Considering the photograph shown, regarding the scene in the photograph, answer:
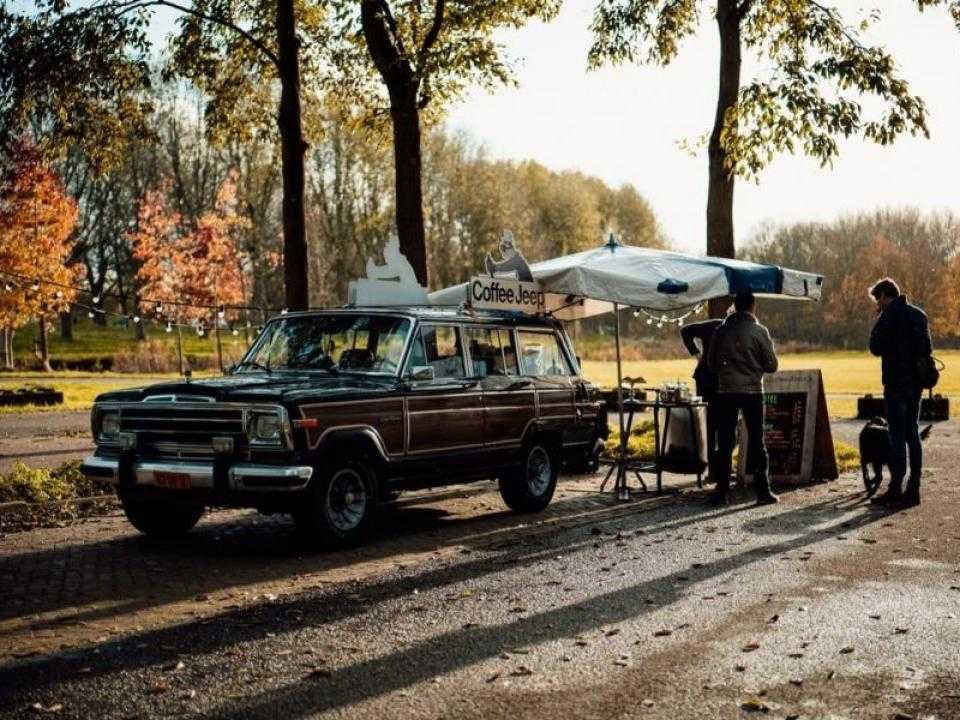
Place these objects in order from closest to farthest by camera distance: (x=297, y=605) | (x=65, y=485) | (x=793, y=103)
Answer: (x=297, y=605) < (x=65, y=485) < (x=793, y=103)

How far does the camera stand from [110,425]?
10.1m

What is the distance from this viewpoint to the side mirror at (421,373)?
1031 cm

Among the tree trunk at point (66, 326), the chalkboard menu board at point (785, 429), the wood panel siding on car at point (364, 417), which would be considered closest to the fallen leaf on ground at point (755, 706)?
the wood panel siding on car at point (364, 417)

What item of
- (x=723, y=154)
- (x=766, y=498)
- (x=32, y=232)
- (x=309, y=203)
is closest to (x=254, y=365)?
(x=766, y=498)

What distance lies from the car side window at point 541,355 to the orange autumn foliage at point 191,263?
4179 centimetres

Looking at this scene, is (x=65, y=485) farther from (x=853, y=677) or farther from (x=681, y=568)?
(x=853, y=677)

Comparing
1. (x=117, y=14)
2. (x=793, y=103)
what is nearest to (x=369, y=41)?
(x=117, y=14)

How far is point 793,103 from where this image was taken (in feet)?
56.3

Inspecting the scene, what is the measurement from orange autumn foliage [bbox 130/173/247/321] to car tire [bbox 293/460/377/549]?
4408cm

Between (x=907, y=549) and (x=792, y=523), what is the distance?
64.9 inches

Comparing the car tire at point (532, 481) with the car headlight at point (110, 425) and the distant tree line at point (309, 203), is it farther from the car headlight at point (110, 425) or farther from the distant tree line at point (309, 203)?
the distant tree line at point (309, 203)

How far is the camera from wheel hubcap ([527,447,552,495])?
481 inches

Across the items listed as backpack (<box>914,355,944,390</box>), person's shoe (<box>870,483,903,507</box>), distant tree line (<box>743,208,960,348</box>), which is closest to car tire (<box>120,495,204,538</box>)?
person's shoe (<box>870,483,903,507</box>)

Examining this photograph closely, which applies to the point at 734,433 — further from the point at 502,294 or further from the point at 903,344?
the point at 502,294
